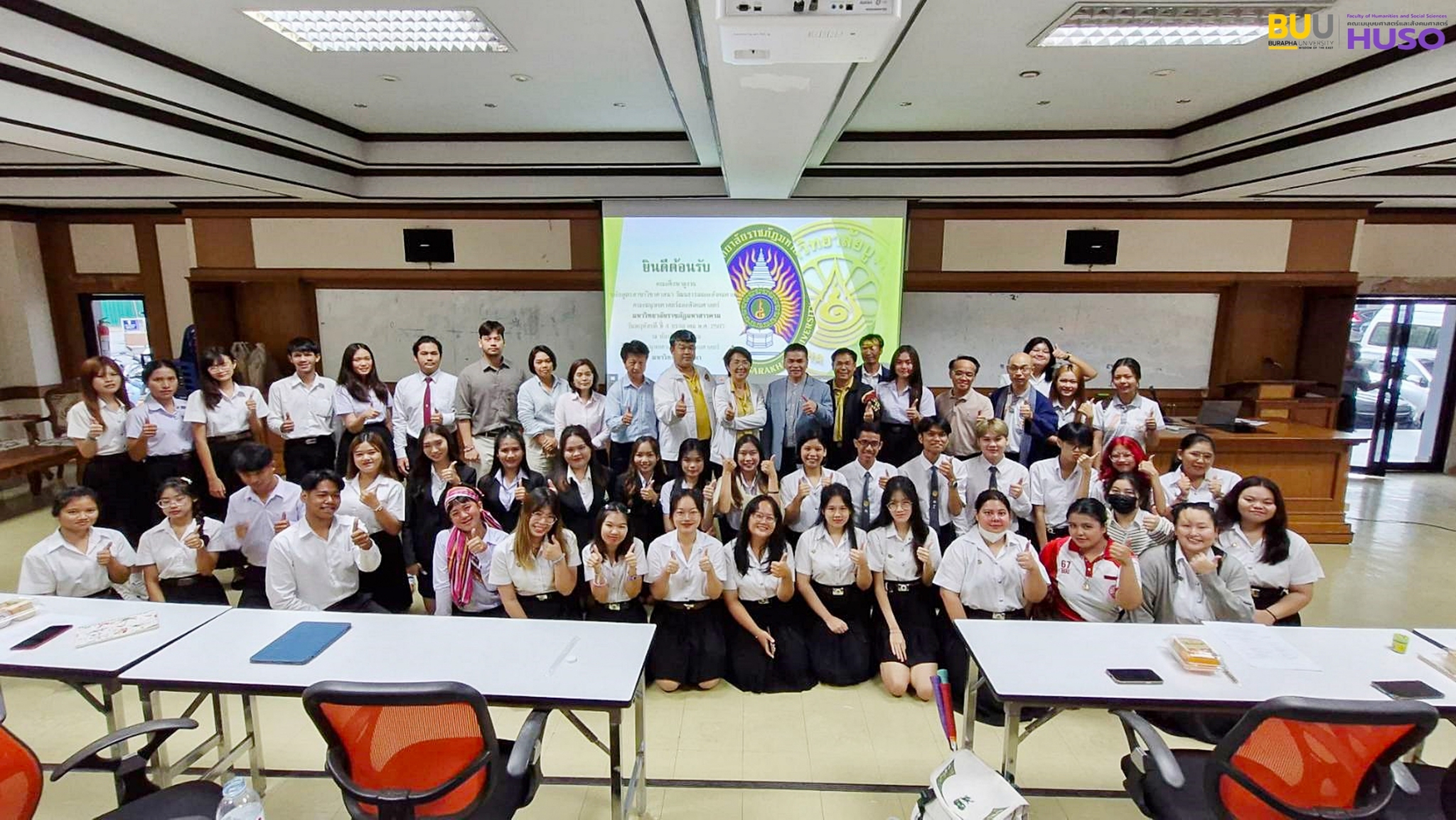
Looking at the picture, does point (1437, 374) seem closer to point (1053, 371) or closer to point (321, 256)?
point (1053, 371)

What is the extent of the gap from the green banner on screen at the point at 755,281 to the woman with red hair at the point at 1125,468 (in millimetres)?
2481

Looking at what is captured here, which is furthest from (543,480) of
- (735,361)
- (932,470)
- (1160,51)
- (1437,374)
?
(1437,374)

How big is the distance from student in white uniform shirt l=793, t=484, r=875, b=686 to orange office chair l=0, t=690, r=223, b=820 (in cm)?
248

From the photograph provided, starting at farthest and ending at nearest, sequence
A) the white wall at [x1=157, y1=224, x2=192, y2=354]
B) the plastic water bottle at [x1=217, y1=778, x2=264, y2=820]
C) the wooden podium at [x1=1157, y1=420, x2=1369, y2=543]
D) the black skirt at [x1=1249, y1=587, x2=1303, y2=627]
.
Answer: the white wall at [x1=157, y1=224, x2=192, y2=354] < the wooden podium at [x1=1157, y1=420, x2=1369, y2=543] < the black skirt at [x1=1249, y1=587, x2=1303, y2=627] < the plastic water bottle at [x1=217, y1=778, x2=264, y2=820]

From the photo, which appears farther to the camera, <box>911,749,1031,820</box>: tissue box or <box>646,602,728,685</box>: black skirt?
<box>646,602,728,685</box>: black skirt

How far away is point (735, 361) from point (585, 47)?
77.9 inches

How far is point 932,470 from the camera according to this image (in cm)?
388

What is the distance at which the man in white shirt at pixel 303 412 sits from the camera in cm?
447

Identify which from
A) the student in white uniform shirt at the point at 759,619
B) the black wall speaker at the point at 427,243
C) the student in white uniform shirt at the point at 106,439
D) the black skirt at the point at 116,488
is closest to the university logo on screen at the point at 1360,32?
the student in white uniform shirt at the point at 759,619

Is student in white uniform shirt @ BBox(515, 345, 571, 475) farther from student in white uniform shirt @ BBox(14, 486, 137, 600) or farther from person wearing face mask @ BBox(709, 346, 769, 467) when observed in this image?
student in white uniform shirt @ BBox(14, 486, 137, 600)

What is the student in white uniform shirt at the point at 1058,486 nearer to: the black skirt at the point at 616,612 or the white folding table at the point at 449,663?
the black skirt at the point at 616,612

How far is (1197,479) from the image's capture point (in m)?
3.82

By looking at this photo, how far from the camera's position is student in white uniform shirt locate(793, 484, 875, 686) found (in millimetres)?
3371

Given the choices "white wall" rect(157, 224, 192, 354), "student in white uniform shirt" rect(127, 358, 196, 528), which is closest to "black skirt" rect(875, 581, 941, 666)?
"student in white uniform shirt" rect(127, 358, 196, 528)
